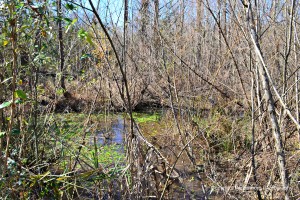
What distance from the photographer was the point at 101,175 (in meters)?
2.38

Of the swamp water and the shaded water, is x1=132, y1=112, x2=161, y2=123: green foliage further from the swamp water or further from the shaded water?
the shaded water

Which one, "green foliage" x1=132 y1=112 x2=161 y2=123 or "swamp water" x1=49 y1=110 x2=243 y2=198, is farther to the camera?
"green foliage" x1=132 y1=112 x2=161 y2=123

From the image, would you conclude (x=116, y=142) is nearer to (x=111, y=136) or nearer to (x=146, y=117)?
(x=111, y=136)

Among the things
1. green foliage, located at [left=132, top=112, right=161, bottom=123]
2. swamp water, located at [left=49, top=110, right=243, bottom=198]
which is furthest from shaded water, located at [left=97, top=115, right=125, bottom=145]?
green foliage, located at [left=132, top=112, right=161, bottom=123]

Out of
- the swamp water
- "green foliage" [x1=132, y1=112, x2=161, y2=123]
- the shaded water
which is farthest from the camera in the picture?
"green foliage" [x1=132, y1=112, x2=161, y2=123]

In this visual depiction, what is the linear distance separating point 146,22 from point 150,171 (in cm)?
254

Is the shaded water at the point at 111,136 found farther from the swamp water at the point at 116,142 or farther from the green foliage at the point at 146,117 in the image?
the green foliage at the point at 146,117

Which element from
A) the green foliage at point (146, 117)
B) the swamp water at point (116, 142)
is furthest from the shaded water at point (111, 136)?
the green foliage at point (146, 117)

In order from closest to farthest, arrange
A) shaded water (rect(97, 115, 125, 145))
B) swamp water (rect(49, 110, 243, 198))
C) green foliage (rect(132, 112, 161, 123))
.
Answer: swamp water (rect(49, 110, 243, 198)) < shaded water (rect(97, 115, 125, 145)) < green foliage (rect(132, 112, 161, 123))

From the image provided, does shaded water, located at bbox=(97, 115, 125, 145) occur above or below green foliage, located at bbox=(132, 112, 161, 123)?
below

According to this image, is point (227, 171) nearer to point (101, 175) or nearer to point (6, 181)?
point (101, 175)

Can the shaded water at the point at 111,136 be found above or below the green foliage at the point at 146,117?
below

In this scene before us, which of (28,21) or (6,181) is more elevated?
(28,21)

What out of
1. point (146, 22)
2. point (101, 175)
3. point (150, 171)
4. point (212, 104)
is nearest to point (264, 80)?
point (150, 171)
